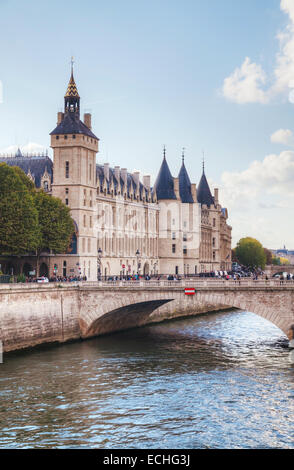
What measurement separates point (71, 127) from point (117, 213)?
24040 mm

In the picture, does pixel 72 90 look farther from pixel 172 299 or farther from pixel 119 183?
pixel 172 299

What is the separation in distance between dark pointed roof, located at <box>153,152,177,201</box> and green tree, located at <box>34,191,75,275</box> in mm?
43749

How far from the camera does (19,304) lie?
160 feet

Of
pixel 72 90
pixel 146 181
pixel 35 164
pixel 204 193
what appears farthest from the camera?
pixel 204 193

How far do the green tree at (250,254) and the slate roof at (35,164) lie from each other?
93632mm

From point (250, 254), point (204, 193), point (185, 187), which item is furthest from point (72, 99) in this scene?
point (250, 254)

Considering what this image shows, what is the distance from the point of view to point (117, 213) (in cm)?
10088

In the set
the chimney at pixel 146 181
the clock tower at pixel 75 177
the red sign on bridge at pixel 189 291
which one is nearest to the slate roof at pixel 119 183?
the chimney at pixel 146 181

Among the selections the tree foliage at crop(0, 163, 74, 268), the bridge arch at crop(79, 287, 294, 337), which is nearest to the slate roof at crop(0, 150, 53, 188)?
the tree foliage at crop(0, 163, 74, 268)

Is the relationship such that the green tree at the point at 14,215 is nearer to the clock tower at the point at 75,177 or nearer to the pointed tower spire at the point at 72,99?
the clock tower at the point at 75,177

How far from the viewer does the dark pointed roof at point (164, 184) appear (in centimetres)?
11888

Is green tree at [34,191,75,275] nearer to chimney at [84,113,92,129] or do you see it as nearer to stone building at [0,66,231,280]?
stone building at [0,66,231,280]

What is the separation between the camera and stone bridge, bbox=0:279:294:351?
47.3m

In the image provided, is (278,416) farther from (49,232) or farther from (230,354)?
(49,232)
